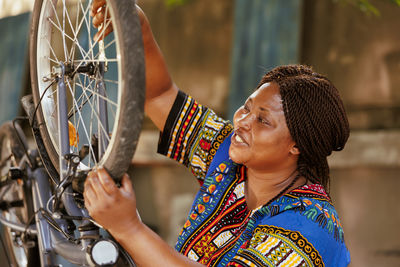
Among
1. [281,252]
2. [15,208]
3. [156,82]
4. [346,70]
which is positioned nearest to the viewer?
[281,252]

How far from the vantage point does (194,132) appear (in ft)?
6.12

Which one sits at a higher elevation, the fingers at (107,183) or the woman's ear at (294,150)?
the fingers at (107,183)

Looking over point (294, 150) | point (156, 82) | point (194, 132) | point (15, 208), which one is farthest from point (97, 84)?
point (15, 208)

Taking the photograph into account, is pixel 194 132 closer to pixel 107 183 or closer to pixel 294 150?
pixel 294 150

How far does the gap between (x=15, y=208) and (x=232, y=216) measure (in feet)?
3.84

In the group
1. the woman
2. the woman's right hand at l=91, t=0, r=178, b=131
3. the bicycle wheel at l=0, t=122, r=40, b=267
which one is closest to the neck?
the woman

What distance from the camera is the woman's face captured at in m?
1.58

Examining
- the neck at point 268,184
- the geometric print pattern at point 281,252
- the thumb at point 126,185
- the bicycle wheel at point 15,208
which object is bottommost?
the bicycle wheel at point 15,208

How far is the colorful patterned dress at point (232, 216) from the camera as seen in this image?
1.43 meters

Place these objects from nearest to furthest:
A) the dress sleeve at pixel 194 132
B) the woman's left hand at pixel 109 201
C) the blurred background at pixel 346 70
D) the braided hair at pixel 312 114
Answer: the woman's left hand at pixel 109 201 < the braided hair at pixel 312 114 < the dress sleeve at pixel 194 132 < the blurred background at pixel 346 70

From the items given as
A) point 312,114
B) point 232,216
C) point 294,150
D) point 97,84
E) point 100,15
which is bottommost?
point 232,216

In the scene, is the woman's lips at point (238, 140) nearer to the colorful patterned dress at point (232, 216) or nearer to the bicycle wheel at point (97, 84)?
the colorful patterned dress at point (232, 216)

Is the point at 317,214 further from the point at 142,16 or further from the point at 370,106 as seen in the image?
the point at 370,106

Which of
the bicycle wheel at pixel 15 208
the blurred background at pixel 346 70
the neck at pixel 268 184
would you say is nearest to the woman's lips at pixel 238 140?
the neck at pixel 268 184
